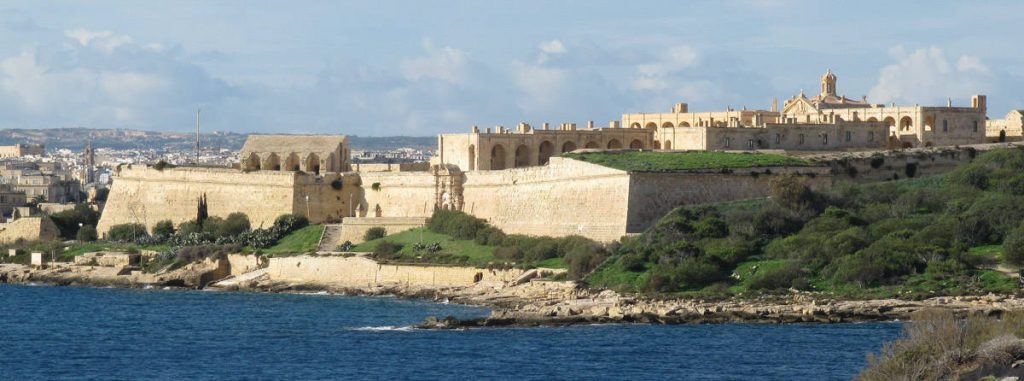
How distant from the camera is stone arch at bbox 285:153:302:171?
6962cm

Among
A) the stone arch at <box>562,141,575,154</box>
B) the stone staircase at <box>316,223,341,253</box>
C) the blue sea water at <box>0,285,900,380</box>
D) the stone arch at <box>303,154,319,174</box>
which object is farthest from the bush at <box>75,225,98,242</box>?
the blue sea water at <box>0,285,900,380</box>

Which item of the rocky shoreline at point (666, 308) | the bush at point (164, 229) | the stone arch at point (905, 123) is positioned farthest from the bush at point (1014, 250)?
the bush at point (164, 229)

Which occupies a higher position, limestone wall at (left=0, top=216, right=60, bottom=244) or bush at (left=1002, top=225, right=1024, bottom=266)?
bush at (left=1002, top=225, right=1024, bottom=266)

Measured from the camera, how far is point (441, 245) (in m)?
58.7

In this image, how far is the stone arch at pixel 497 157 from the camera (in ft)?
215

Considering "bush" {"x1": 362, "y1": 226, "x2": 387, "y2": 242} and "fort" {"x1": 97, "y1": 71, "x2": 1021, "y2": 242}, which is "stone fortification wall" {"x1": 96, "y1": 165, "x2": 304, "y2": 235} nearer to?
"fort" {"x1": 97, "y1": 71, "x2": 1021, "y2": 242}

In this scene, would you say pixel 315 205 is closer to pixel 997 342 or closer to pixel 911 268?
pixel 911 268

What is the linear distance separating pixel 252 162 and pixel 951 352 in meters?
43.0

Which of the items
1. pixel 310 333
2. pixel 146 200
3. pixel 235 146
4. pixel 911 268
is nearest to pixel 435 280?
pixel 310 333

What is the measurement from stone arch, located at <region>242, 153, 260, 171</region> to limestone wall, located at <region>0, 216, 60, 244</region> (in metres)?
7.50

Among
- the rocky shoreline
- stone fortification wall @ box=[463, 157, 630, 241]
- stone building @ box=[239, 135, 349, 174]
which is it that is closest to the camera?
the rocky shoreline

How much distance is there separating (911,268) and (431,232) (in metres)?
17.9

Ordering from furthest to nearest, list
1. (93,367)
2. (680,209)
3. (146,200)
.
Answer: (146,200) < (680,209) < (93,367)

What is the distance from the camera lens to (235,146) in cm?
18700
